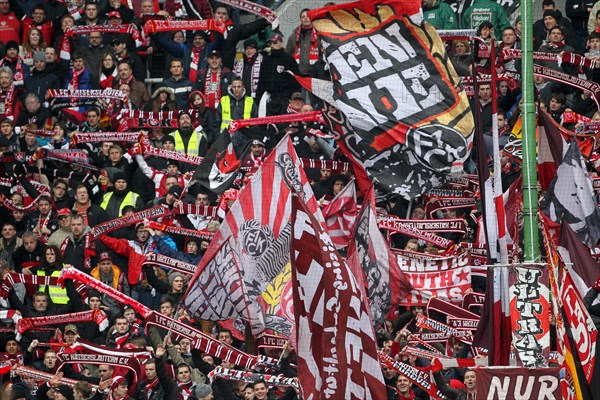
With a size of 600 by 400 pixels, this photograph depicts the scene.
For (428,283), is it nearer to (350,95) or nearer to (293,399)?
(293,399)

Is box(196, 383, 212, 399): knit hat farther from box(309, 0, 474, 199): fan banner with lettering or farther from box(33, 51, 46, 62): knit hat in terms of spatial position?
box(33, 51, 46, 62): knit hat

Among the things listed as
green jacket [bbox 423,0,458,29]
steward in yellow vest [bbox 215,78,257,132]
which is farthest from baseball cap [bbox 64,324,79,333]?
green jacket [bbox 423,0,458,29]

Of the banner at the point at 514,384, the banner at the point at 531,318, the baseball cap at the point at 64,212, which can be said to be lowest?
the baseball cap at the point at 64,212

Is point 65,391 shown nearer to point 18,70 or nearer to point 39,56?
point 39,56

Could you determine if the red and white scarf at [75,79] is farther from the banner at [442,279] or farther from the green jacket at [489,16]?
the banner at [442,279]

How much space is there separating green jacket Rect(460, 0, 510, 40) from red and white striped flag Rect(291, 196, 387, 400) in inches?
416

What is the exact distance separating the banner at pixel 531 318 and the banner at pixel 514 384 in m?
1.29

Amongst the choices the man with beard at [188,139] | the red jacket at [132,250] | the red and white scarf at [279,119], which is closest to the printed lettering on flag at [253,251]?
the red jacket at [132,250]

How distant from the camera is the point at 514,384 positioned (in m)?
13.5

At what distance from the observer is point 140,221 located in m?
21.2

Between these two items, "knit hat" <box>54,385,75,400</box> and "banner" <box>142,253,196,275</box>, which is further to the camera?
"banner" <box>142,253,196,275</box>

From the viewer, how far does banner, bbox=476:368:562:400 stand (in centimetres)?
1351

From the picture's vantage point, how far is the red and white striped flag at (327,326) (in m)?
14.3

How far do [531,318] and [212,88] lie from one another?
9.79m
